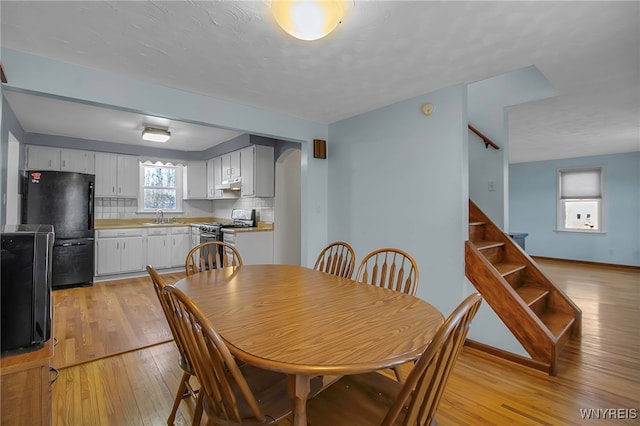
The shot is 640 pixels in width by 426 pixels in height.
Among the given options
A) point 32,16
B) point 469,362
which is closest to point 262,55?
point 32,16

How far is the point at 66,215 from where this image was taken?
421 cm

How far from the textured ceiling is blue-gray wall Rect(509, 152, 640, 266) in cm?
402

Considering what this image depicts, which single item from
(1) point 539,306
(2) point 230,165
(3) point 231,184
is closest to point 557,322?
(1) point 539,306

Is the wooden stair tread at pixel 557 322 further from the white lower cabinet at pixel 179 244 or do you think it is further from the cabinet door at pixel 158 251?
the cabinet door at pixel 158 251

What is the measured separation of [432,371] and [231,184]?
4.60 m

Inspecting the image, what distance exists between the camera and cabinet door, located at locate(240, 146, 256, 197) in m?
4.52

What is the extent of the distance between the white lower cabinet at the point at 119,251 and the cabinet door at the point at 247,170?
1990mm

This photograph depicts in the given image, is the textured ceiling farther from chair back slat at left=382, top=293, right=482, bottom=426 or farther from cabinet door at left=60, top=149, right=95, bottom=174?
cabinet door at left=60, top=149, right=95, bottom=174

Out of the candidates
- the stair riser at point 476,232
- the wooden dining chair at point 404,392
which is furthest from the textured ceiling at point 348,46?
the stair riser at point 476,232

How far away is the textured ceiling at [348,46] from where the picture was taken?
163 centimetres

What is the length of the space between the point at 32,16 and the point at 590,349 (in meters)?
4.66

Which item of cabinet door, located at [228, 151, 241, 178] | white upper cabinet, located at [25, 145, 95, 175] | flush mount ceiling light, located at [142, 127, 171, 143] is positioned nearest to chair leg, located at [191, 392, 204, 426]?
flush mount ceiling light, located at [142, 127, 171, 143]

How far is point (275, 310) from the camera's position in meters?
1.37

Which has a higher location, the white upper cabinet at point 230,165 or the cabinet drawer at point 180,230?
the white upper cabinet at point 230,165
